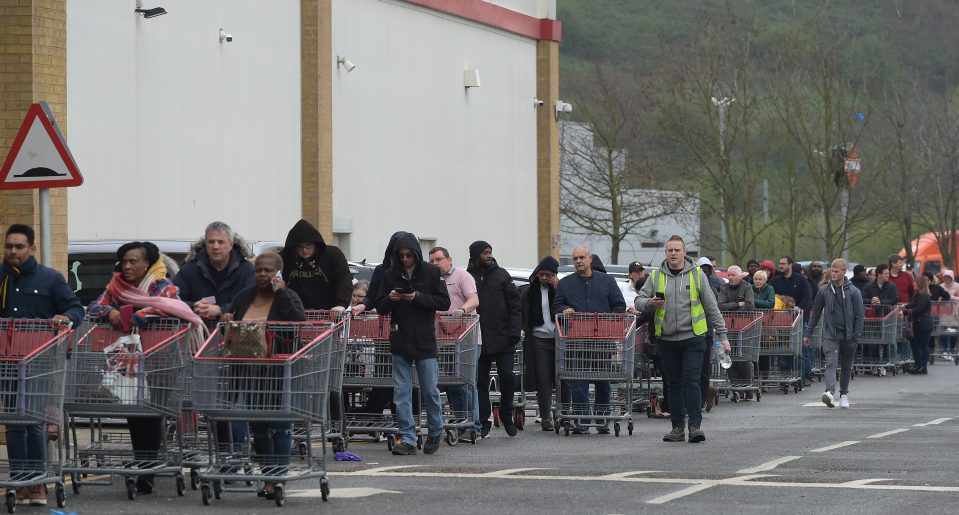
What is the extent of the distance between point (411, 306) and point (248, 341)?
3616 millimetres

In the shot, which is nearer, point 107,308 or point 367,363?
point 107,308

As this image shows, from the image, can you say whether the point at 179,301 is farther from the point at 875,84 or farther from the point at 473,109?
the point at 875,84

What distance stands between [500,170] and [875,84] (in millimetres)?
19844

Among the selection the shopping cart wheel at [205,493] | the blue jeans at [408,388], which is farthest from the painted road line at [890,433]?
the shopping cart wheel at [205,493]

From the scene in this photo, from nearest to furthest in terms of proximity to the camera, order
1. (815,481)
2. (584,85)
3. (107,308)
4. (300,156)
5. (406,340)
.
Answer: (107,308) → (815,481) → (406,340) → (300,156) → (584,85)

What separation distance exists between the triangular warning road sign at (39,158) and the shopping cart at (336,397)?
6.72 ft

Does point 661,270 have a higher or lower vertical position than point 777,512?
higher

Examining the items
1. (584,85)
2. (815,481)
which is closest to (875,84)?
(584,85)

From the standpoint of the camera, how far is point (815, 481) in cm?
1259

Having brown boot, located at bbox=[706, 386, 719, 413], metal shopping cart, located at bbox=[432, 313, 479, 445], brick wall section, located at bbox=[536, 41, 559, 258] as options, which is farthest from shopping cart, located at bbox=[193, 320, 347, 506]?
brick wall section, located at bbox=[536, 41, 559, 258]

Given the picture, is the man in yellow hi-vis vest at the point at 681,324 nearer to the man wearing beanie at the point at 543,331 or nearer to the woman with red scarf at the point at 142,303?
the man wearing beanie at the point at 543,331

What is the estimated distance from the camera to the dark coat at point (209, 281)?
1239cm

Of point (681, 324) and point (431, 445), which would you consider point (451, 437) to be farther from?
point (681, 324)

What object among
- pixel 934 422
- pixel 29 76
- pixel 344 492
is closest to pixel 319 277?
pixel 344 492
